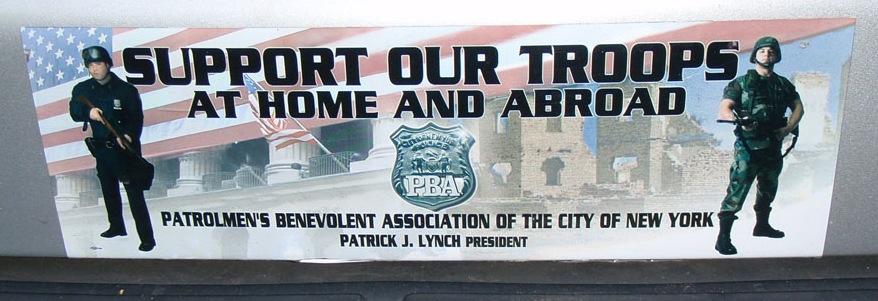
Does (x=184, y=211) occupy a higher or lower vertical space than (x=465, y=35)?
lower

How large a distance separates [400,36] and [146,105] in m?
0.80

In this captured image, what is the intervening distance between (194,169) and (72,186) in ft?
1.37

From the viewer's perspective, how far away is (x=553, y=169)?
6.66 ft

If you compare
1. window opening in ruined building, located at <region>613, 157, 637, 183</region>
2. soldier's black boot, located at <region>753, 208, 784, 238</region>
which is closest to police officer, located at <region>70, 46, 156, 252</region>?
window opening in ruined building, located at <region>613, 157, 637, 183</region>

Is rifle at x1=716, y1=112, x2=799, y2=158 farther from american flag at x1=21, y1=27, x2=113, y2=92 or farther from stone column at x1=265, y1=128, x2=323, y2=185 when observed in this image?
american flag at x1=21, y1=27, x2=113, y2=92

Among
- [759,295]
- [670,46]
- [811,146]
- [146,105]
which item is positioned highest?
[670,46]

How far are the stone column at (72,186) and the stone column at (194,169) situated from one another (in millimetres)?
259

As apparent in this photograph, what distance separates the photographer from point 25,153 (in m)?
2.09

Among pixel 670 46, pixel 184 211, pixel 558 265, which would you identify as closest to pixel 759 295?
pixel 558 265

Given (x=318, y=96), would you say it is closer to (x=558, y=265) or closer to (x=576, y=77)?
(x=576, y=77)

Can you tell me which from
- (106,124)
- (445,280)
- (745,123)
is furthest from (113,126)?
(745,123)

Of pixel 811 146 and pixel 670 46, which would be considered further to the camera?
pixel 811 146

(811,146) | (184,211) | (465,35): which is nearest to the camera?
(465,35)

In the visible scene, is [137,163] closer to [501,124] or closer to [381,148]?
[381,148]
